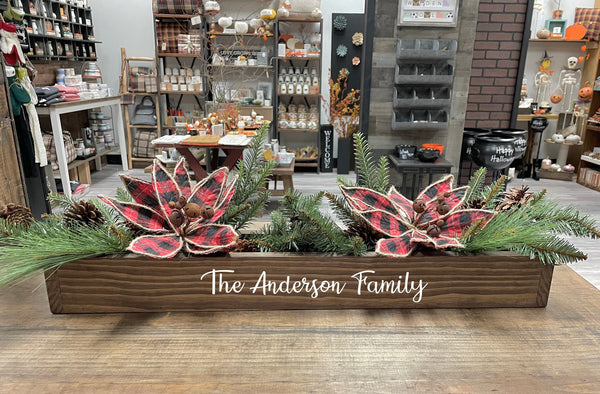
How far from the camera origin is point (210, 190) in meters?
0.85

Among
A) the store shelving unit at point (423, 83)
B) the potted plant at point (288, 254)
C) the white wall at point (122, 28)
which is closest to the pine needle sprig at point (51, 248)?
the potted plant at point (288, 254)

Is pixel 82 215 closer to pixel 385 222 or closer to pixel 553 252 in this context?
pixel 385 222

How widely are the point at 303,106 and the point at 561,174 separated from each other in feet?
12.5

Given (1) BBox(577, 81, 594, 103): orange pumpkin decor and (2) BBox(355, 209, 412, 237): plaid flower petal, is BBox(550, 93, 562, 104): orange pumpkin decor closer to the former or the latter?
(1) BBox(577, 81, 594, 103): orange pumpkin decor

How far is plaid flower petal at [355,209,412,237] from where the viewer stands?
2.65ft

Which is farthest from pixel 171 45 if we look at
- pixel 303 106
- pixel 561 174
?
pixel 561 174

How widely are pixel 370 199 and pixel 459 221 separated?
6.6 inches

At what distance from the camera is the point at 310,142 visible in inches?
269

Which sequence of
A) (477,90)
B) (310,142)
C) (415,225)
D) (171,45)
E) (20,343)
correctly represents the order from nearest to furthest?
1. (20,343)
2. (415,225)
3. (477,90)
4. (171,45)
5. (310,142)

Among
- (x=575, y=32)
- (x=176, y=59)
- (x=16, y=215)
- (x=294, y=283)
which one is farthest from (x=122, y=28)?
(x=294, y=283)

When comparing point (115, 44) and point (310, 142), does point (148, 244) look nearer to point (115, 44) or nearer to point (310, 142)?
point (310, 142)

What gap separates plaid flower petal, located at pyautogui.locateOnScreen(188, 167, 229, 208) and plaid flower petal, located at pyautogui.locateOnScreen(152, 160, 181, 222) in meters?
0.03

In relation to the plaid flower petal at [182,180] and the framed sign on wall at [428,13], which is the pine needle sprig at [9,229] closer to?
the plaid flower petal at [182,180]

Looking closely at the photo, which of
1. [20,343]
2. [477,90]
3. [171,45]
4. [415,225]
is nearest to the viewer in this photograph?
[20,343]
